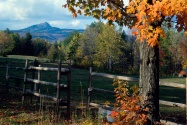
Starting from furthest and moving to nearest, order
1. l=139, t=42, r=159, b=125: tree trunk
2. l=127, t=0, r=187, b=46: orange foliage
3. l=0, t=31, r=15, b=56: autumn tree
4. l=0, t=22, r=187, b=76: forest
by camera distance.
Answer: l=0, t=31, r=15, b=56: autumn tree → l=0, t=22, r=187, b=76: forest → l=139, t=42, r=159, b=125: tree trunk → l=127, t=0, r=187, b=46: orange foliage

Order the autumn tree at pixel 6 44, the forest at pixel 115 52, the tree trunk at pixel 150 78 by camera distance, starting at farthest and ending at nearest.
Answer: the autumn tree at pixel 6 44, the forest at pixel 115 52, the tree trunk at pixel 150 78

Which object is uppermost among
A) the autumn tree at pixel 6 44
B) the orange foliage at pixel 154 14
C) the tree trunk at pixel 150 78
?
the autumn tree at pixel 6 44

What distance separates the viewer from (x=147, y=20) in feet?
18.3

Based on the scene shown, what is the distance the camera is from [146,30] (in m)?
5.69

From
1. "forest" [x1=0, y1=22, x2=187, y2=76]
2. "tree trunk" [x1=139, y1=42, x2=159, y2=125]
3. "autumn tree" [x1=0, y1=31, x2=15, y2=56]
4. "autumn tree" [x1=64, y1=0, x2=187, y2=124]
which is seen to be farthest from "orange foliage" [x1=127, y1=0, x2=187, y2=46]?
"autumn tree" [x1=0, y1=31, x2=15, y2=56]

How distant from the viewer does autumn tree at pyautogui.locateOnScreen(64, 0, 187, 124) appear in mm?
5339

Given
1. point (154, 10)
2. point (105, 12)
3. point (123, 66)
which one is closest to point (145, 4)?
point (154, 10)

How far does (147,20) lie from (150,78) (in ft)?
4.90

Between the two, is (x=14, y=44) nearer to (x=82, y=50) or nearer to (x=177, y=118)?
(x=82, y=50)

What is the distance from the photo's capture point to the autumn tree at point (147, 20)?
5.34 meters

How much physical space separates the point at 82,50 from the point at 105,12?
240 feet

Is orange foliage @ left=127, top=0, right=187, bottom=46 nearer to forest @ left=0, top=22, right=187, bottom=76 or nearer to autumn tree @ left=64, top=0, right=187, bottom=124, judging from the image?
autumn tree @ left=64, top=0, right=187, bottom=124

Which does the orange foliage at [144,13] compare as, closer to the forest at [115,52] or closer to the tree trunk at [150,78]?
the tree trunk at [150,78]

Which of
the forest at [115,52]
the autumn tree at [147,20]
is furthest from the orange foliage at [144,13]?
the forest at [115,52]
